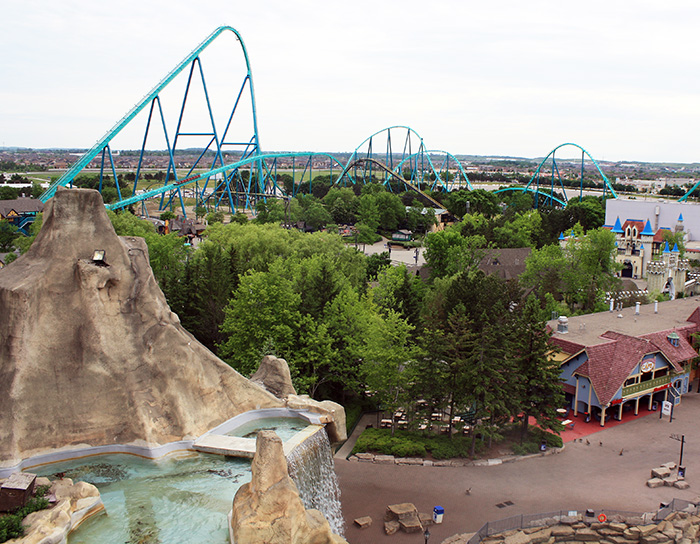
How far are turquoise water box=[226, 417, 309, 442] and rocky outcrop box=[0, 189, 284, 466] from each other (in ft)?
1.77

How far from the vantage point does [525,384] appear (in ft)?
91.2

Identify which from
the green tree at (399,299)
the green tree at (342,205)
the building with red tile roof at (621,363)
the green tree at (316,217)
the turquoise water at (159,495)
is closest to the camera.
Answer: the turquoise water at (159,495)

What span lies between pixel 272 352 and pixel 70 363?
1099cm

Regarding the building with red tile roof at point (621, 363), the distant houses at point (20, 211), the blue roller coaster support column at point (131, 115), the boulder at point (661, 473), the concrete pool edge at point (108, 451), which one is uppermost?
the blue roller coaster support column at point (131, 115)

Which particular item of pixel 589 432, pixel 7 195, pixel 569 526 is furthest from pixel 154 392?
pixel 7 195

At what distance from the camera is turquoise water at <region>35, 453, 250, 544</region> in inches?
→ 542

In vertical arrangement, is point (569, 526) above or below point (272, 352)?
below

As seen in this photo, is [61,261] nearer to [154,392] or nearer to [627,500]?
[154,392]

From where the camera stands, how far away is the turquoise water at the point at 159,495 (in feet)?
45.2

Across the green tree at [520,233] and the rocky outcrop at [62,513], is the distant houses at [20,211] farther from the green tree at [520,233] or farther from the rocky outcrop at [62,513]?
the rocky outcrop at [62,513]

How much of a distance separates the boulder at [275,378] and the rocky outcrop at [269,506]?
7.17 meters

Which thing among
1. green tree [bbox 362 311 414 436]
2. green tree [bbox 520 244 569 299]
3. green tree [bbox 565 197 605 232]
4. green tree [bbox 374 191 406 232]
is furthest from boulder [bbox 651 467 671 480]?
green tree [bbox 374 191 406 232]

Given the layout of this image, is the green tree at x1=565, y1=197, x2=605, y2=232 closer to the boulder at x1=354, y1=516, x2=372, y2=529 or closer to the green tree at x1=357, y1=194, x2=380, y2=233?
the green tree at x1=357, y1=194, x2=380, y2=233

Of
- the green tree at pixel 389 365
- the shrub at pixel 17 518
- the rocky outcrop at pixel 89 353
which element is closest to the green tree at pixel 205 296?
the green tree at pixel 389 365
